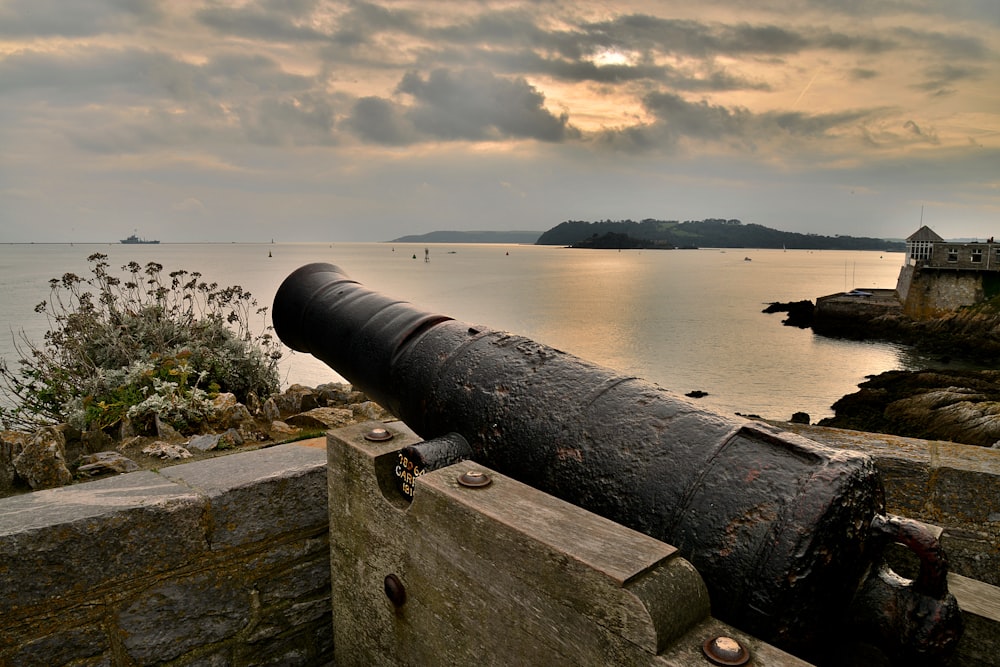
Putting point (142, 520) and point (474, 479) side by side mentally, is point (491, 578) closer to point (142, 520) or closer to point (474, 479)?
point (474, 479)

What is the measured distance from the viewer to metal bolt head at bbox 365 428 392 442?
2.42m

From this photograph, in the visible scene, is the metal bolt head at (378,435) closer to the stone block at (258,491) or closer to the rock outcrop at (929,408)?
the stone block at (258,491)

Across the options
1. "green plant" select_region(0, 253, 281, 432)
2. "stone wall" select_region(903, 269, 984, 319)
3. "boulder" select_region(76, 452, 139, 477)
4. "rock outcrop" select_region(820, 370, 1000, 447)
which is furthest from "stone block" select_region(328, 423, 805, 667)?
"stone wall" select_region(903, 269, 984, 319)

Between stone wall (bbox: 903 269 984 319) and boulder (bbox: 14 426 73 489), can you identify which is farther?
stone wall (bbox: 903 269 984 319)

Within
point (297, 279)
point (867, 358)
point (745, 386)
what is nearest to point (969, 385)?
point (745, 386)

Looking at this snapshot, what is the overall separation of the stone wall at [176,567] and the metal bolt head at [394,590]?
759 mm

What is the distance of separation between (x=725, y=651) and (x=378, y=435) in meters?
1.50

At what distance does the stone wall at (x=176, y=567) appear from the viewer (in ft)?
6.96

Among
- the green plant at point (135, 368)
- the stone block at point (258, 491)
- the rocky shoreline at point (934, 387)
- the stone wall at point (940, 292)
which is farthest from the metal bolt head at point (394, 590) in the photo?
the stone wall at point (940, 292)

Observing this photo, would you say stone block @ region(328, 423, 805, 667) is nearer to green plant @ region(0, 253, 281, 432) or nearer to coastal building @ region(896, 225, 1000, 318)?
green plant @ region(0, 253, 281, 432)

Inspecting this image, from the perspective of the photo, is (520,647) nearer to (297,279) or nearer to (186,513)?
(186,513)

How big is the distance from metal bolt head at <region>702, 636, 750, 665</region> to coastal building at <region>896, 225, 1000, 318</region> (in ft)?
155

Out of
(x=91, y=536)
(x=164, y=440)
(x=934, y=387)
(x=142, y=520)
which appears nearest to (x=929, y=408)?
(x=934, y=387)

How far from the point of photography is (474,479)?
1854mm
